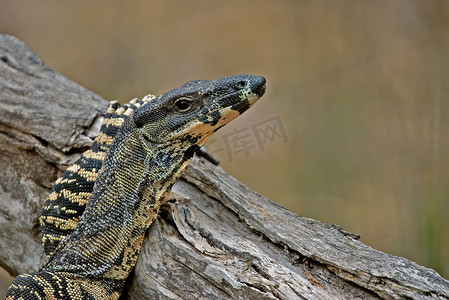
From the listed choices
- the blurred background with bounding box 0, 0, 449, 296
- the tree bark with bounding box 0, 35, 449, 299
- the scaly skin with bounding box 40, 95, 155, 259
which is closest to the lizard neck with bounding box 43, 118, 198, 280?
the tree bark with bounding box 0, 35, 449, 299

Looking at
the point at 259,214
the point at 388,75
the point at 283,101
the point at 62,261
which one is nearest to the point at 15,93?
the point at 62,261

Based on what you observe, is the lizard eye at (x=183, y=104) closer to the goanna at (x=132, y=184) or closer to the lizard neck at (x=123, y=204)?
the goanna at (x=132, y=184)

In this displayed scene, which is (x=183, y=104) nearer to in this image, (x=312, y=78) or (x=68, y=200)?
(x=68, y=200)

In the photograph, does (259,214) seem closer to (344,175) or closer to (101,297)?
(101,297)

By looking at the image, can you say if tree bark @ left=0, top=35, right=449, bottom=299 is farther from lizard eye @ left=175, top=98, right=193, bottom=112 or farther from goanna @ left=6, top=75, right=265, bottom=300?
lizard eye @ left=175, top=98, right=193, bottom=112

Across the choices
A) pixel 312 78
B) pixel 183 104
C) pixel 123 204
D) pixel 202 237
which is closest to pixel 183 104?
pixel 183 104

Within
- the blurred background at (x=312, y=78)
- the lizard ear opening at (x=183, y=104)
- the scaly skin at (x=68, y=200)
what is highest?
the blurred background at (x=312, y=78)

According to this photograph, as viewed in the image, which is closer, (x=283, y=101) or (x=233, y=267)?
(x=233, y=267)

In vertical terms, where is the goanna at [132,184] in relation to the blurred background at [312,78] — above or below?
below

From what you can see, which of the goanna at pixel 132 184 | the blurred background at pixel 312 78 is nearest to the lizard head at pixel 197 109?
the goanna at pixel 132 184
